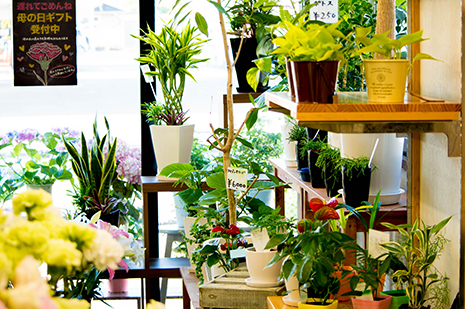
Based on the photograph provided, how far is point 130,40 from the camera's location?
3803mm

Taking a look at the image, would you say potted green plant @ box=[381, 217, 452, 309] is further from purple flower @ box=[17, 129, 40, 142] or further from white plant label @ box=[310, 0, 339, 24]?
purple flower @ box=[17, 129, 40, 142]

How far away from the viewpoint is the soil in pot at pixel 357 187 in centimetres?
186

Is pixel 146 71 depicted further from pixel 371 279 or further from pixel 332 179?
pixel 371 279

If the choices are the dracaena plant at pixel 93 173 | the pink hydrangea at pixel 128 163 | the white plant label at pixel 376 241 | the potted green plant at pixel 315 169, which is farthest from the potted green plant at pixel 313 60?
the pink hydrangea at pixel 128 163

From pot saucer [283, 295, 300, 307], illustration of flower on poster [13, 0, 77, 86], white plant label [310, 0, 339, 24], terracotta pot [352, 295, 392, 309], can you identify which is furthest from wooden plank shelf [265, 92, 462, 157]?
illustration of flower on poster [13, 0, 77, 86]

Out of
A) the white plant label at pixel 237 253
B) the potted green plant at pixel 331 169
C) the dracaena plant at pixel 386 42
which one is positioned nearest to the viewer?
the dracaena plant at pixel 386 42

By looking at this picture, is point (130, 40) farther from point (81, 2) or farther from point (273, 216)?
point (273, 216)

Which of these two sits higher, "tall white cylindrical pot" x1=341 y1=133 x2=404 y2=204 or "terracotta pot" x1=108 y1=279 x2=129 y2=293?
"tall white cylindrical pot" x1=341 y1=133 x2=404 y2=204

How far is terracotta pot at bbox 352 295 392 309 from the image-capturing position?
150 cm

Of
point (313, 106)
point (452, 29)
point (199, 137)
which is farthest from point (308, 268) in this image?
point (199, 137)

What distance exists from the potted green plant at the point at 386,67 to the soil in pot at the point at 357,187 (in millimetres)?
511

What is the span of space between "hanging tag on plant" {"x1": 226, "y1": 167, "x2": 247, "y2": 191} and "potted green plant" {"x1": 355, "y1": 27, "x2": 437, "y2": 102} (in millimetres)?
947

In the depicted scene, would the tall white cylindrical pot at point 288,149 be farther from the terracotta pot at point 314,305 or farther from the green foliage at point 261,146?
the terracotta pot at point 314,305

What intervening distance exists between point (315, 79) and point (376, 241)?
0.51 meters
